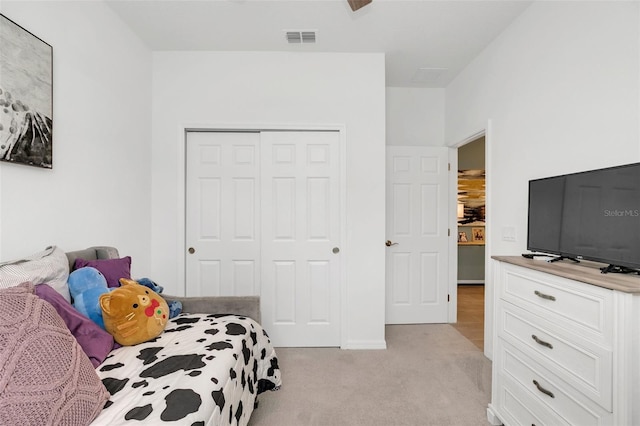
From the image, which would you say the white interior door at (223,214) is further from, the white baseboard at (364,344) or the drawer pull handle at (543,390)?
the drawer pull handle at (543,390)

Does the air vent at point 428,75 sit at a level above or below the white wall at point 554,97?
above

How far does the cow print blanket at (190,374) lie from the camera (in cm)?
102

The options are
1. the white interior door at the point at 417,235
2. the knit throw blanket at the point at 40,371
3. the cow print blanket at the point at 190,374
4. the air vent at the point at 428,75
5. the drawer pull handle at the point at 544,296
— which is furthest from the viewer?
the white interior door at the point at 417,235

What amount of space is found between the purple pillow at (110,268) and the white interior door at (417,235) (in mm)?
2594

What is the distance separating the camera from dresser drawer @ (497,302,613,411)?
113cm

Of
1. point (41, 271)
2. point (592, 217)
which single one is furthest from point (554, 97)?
point (41, 271)

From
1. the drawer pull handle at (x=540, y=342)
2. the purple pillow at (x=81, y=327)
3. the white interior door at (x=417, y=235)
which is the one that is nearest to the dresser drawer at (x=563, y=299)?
the drawer pull handle at (x=540, y=342)

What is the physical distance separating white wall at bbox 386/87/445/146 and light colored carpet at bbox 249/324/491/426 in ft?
7.43

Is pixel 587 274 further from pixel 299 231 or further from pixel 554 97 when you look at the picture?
pixel 299 231

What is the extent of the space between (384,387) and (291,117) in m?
2.41

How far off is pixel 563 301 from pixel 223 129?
2797 millimetres

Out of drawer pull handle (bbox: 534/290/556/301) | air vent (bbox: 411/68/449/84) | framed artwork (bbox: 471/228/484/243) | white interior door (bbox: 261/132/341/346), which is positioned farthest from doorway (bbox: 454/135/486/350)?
drawer pull handle (bbox: 534/290/556/301)

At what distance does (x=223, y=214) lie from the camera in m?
2.87

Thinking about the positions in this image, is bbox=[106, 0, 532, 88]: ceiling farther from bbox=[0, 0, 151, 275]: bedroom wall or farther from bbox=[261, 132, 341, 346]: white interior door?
bbox=[261, 132, 341, 346]: white interior door
